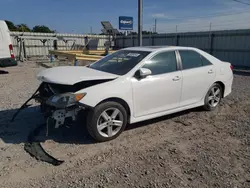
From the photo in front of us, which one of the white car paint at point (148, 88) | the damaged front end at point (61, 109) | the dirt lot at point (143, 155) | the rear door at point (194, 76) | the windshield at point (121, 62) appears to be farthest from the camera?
the rear door at point (194, 76)

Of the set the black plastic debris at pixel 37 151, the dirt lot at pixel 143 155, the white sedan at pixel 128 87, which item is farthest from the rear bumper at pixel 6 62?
the black plastic debris at pixel 37 151

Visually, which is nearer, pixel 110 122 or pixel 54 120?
pixel 54 120

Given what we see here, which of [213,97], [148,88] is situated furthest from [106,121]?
[213,97]

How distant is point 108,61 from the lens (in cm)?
473

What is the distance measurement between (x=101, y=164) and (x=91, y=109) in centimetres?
88

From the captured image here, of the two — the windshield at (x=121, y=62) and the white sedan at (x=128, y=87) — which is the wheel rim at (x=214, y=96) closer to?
the white sedan at (x=128, y=87)

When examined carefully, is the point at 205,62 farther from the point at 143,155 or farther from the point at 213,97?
the point at 143,155

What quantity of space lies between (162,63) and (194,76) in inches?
34.6

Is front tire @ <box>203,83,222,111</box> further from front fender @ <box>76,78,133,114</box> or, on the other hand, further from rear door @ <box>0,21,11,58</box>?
rear door @ <box>0,21,11,58</box>

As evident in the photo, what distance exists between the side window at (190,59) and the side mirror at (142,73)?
112cm

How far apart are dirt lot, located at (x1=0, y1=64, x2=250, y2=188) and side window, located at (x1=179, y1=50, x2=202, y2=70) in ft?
3.90

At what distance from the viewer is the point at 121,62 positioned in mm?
4379

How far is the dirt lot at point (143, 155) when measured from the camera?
8.81ft

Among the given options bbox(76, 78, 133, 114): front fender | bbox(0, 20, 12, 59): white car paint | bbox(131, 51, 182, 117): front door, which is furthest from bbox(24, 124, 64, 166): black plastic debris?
bbox(0, 20, 12, 59): white car paint
